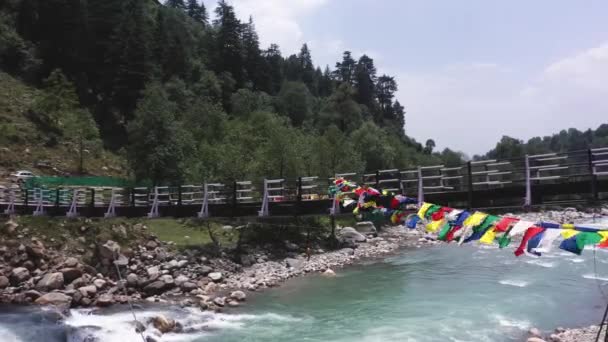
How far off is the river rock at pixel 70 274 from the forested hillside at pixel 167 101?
33.4 feet

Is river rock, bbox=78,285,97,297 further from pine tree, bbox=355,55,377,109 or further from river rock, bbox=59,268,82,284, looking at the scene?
pine tree, bbox=355,55,377,109

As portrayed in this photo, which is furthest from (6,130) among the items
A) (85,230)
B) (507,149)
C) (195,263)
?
(507,149)

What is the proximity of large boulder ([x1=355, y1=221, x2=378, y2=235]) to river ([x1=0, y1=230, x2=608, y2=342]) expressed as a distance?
485 inches

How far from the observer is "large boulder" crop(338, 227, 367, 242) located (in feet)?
119

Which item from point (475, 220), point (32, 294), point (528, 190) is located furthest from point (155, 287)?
point (475, 220)

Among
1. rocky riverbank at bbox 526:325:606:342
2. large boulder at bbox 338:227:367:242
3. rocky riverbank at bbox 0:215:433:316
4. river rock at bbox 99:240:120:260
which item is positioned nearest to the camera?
rocky riverbank at bbox 526:325:606:342

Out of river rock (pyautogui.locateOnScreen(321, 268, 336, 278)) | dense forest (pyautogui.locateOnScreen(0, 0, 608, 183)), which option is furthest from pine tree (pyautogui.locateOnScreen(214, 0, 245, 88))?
river rock (pyautogui.locateOnScreen(321, 268, 336, 278))

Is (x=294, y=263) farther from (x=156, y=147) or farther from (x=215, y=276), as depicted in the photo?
(x=156, y=147)

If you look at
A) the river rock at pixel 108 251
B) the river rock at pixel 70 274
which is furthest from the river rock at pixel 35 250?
the river rock at pixel 108 251

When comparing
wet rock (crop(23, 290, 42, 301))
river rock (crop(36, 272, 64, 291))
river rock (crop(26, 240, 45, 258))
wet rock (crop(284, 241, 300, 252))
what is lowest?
wet rock (crop(284, 241, 300, 252))

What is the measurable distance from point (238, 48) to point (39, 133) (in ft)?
185

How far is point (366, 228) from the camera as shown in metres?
41.8

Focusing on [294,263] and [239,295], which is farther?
[294,263]

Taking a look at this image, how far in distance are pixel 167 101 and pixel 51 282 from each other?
91.4 ft
